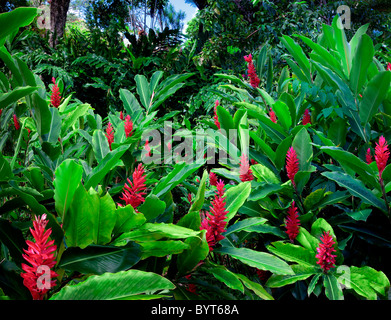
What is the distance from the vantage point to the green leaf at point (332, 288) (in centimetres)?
90

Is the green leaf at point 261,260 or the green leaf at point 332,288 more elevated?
the green leaf at point 261,260

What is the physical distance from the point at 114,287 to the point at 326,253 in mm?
618

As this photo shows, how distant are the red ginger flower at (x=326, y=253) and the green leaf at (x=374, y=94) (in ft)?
1.81

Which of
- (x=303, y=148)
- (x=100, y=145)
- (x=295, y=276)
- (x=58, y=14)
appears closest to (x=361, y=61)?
(x=303, y=148)

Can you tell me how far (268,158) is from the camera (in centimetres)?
138

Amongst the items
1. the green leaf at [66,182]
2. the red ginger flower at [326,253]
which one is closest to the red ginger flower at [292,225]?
the red ginger flower at [326,253]

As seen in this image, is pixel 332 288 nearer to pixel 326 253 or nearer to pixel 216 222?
pixel 326 253

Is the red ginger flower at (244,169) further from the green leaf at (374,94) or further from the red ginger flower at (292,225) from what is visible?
the green leaf at (374,94)

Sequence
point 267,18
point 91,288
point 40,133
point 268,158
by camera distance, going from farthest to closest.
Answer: point 267,18 → point 268,158 → point 40,133 → point 91,288

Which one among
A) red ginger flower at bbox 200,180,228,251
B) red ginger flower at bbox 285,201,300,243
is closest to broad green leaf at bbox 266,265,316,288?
red ginger flower at bbox 285,201,300,243
